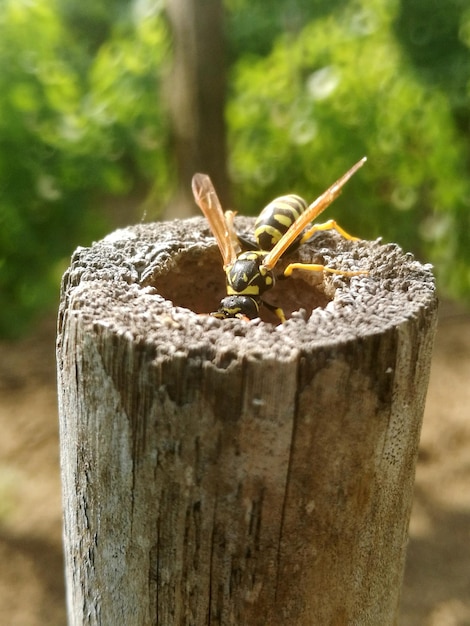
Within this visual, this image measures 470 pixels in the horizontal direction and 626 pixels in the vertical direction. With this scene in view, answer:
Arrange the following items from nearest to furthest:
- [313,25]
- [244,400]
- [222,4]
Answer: [244,400], [222,4], [313,25]

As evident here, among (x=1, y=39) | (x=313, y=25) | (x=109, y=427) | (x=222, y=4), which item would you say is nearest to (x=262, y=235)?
(x=109, y=427)

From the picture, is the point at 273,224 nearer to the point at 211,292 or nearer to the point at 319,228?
the point at 319,228

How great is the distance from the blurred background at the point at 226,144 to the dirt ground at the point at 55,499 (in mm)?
16

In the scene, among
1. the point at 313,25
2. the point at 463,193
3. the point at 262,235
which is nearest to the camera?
the point at 262,235

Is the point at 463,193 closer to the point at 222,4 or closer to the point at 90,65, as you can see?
the point at 222,4

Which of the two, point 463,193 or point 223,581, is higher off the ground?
point 463,193

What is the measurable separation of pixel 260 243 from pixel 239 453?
2.70ft

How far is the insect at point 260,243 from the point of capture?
1.55 meters

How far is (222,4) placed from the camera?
15.1ft

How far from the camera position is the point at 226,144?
195 inches

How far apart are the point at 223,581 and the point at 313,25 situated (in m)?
5.78

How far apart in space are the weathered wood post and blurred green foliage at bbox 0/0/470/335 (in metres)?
3.97

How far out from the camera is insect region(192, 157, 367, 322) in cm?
155

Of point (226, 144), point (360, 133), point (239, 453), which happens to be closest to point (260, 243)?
point (239, 453)
